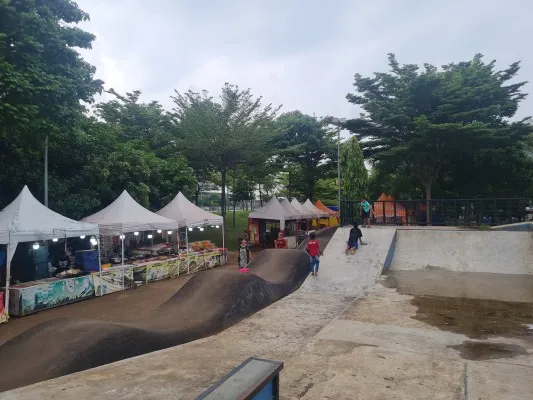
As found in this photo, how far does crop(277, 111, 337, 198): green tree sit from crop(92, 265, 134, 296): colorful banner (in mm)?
19866

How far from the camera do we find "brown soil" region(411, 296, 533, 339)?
22.9ft

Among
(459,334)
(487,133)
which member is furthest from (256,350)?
(487,133)

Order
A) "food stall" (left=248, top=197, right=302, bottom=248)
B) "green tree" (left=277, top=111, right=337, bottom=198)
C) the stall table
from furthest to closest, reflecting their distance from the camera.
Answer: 1. "green tree" (left=277, top=111, right=337, bottom=198)
2. "food stall" (left=248, top=197, right=302, bottom=248)
3. the stall table

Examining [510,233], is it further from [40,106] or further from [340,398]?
[40,106]

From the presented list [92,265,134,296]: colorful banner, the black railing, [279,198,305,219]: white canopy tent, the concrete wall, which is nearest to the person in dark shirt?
the concrete wall

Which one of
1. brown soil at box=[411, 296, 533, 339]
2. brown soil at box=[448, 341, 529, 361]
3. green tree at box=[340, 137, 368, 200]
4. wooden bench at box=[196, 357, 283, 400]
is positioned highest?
Answer: green tree at box=[340, 137, 368, 200]

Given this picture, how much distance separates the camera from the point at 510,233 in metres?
13.8

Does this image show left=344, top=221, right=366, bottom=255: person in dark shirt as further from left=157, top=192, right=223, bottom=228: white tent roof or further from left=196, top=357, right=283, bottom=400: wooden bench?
left=196, top=357, right=283, bottom=400: wooden bench

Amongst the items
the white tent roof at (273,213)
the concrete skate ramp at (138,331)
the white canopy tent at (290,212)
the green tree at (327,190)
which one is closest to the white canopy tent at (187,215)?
the white tent roof at (273,213)

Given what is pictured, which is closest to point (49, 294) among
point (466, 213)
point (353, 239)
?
point (353, 239)

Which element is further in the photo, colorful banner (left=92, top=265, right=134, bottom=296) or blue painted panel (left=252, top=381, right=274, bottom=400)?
colorful banner (left=92, top=265, right=134, bottom=296)

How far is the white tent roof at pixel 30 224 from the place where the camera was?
9859 millimetres

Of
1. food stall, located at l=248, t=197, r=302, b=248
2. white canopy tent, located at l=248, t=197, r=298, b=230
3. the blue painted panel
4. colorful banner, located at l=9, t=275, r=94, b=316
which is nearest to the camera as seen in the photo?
the blue painted panel

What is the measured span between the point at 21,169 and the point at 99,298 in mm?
7928
